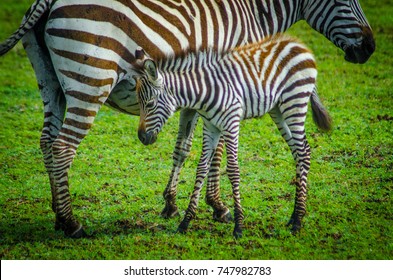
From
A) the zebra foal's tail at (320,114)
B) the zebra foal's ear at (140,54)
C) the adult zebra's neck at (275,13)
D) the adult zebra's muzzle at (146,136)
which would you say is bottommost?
the zebra foal's tail at (320,114)

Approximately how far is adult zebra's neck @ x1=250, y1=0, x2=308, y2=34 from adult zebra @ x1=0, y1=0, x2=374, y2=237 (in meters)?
0.01

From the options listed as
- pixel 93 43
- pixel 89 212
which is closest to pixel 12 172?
pixel 89 212

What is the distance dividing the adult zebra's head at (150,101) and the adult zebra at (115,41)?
1.27 feet

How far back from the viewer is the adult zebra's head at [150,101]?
7.86m

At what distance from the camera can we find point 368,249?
8.01 m

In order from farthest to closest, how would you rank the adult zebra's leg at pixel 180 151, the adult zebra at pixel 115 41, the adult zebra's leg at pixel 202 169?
the adult zebra's leg at pixel 180 151, the adult zebra's leg at pixel 202 169, the adult zebra at pixel 115 41

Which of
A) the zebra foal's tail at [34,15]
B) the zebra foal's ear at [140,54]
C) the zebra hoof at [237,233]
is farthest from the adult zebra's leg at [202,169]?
the zebra foal's tail at [34,15]

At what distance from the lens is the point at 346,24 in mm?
9461

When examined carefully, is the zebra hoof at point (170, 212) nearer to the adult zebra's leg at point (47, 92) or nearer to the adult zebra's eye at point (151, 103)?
the adult zebra's leg at point (47, 92)

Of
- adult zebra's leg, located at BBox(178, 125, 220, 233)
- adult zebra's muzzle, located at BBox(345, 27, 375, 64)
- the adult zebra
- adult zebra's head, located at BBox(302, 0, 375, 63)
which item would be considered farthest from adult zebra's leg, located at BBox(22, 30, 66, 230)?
adult zebra's muzzle, located at BBox(345, 27, 375, 64)

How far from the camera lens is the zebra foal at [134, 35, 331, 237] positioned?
795 cm

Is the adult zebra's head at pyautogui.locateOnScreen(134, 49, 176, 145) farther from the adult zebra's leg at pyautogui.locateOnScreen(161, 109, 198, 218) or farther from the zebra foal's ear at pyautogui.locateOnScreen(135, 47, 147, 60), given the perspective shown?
the adult zebra's leg at pyautogui.locateOnScreen(161, 109, 198, 218)

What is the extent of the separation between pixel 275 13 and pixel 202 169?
2.66 metres

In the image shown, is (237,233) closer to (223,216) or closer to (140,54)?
(223,216)
